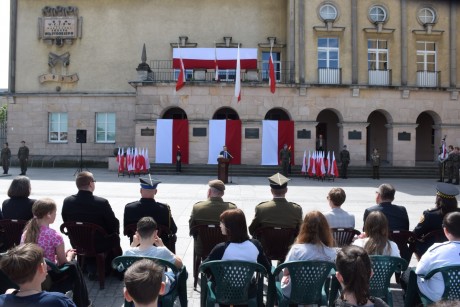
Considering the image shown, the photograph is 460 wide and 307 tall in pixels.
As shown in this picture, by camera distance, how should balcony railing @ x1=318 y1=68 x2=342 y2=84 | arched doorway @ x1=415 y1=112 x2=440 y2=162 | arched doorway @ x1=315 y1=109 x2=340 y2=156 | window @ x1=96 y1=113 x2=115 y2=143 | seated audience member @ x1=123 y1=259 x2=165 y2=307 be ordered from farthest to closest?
window @ x1=96 y1=113 x2=115 y2=143 < arched doorway @ x1=415 y1=112 x2=440 y2=162 < arched doorway @ x1=315 y1=109 x2=340 y2=156 < balcony railing @ x1=318 y1=68 x2=342 y2=84 < seated audience member @ x1=123 y1=259 x2=165 y2=307

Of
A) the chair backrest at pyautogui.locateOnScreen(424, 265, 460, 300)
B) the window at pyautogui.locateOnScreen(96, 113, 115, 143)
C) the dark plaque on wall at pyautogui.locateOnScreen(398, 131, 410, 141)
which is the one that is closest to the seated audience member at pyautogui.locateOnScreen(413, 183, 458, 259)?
the chair backrest at pyautogui.locateOnScreen(424, 265, 460, 300)

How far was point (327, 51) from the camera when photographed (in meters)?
29.2

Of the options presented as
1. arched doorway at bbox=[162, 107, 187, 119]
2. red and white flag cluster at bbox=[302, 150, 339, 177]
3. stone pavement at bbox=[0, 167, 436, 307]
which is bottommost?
stone pavement at bbox=[0, 167, 436, 307]

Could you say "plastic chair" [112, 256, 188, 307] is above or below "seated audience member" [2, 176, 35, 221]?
below

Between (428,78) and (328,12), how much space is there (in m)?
8.13

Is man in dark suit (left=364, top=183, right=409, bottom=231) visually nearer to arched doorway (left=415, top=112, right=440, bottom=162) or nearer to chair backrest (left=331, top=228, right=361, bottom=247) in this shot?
chair backrest (left=331, top=228, right=361, bottom=247)

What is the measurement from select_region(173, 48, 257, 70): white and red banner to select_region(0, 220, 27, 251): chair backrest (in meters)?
22.1

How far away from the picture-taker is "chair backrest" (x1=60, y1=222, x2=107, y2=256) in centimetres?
606

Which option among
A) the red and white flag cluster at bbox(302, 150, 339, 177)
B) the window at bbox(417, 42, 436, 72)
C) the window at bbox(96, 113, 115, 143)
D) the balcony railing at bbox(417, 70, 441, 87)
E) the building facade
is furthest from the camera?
the window at bbox(96, 113, 115, 143)

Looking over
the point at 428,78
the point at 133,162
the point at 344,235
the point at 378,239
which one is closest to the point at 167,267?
the point at 378,239

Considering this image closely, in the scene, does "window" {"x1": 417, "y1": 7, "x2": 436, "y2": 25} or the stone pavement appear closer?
the stone pavement

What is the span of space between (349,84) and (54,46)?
70.1ft

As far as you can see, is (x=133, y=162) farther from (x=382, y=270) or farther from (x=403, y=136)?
(x=382, y=270)

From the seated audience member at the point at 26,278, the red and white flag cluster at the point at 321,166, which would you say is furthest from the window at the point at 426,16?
the seated audience member at the point at 26,278
